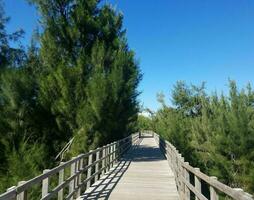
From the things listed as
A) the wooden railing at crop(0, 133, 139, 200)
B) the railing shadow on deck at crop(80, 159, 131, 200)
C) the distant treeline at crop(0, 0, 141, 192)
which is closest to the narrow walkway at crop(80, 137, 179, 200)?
the railing shadow on deck at crop(80, 159, 131, 200)

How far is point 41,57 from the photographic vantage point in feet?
75.3

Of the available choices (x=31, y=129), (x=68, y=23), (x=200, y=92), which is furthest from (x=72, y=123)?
(x=200, y=92)

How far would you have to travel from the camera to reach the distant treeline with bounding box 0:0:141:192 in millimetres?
19531

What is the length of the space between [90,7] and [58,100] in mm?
6243

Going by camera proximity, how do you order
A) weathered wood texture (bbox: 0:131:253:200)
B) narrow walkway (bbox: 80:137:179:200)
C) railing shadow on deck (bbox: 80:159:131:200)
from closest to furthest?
weathered wood texture (bbox: 0:131:253:200)
railing shadow on deck (bbox: 80:159:131:200)
narrow walkway (bbox: 80:137:179:200)

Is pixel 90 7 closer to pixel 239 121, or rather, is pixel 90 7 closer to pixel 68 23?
pixel 68 23

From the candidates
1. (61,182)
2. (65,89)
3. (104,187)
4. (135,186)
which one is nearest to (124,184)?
(135,186)

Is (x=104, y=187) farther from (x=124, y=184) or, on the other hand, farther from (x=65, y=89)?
(x=65, y=89)

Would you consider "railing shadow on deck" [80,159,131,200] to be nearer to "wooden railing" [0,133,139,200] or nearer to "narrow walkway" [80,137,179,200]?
"narrow walkway" [80,137,179,200]

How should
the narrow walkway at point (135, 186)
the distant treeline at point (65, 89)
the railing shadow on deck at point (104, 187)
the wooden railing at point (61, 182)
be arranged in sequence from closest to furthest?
the wooden railing at point (61, 182) → the railing shadow on deck at point (104, 187) → the narrow walkway at point (135, 186) → the distant treeline at point (65, 89)

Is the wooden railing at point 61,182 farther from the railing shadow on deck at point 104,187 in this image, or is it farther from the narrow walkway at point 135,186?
the narrow walkway at point 135,186

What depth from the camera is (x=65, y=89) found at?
803 inches

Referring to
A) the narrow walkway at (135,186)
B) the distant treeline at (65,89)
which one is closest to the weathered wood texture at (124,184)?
the narrow walkway at (135,186)

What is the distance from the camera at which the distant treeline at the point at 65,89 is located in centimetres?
1953
